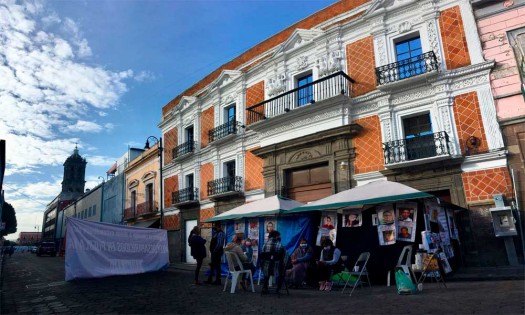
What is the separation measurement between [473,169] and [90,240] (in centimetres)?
1169

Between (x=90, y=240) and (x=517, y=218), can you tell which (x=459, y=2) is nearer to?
(x=517, y=218)

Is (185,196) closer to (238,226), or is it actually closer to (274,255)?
(238,226)

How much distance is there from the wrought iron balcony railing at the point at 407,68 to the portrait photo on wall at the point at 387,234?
17.5 feet

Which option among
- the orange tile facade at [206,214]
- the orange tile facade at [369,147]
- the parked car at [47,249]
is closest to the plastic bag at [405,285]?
the orange tile facade at [369,147]

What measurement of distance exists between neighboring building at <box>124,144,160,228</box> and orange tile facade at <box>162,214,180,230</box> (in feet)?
3.19

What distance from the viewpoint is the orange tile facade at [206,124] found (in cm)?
1900

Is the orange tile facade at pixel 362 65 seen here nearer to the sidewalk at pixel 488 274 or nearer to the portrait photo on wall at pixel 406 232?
the portrait photo on wall at pixel 406 232

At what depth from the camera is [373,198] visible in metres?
8.54

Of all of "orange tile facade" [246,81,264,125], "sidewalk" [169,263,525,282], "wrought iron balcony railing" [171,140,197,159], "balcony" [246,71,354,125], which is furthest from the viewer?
"wrought iron balcony railing" [171,140,197,159]

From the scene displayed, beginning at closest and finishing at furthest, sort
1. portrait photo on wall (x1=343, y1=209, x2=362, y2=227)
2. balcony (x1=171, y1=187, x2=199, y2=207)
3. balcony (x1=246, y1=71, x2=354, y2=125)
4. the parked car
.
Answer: portrait photo on wall (x1=343, y1=209, x2=362, y2=227) → balcony (x1=246, y1=71, x2=354, y2=125) → balcony (x1=171, y1=187, x2=199, y2=207) → the parked car

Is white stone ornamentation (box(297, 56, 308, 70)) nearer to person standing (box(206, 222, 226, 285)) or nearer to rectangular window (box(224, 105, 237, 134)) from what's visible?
rectangular window (box(224, 105, 237, 134))

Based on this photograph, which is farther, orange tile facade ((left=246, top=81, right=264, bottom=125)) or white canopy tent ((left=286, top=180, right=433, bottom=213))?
orange tile facade ((left=246, top=81, right=264, bottom=125))

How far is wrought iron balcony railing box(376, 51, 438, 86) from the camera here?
11205 millimetres

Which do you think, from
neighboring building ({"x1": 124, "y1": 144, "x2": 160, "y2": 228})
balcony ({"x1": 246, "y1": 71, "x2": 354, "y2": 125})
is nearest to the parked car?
neighboring building ({"x1": 124, "y1": 144, "x2": 160, "y2": 228})
